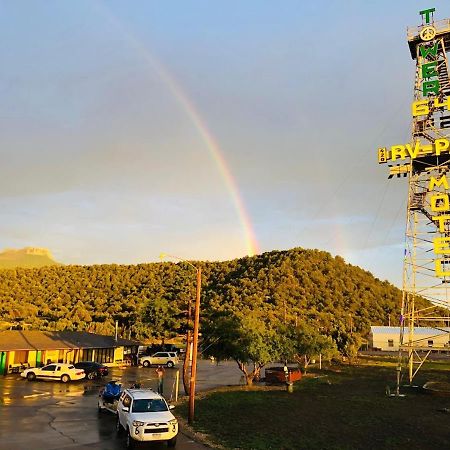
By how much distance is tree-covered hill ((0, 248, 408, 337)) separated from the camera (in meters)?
93.4

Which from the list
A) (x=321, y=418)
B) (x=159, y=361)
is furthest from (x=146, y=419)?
(x=159, y=361)

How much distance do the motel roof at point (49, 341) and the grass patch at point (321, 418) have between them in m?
21.4

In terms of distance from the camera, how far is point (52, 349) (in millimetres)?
45781

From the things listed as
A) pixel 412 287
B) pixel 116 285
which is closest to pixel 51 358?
pixel 412 287

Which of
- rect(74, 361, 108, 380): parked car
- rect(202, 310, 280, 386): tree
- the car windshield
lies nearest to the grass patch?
rect(202, 310, 280, 386): tree

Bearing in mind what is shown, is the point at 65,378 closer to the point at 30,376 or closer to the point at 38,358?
the point at 30,376

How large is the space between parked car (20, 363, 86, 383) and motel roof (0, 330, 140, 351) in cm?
415

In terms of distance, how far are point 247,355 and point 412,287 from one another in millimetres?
15634

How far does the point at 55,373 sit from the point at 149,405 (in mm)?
25338

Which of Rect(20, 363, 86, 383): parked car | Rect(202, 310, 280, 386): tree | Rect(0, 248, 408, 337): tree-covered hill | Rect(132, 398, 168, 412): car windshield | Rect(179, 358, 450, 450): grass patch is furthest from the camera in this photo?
Rect(0, 248, 408, 337): tree-covered hill

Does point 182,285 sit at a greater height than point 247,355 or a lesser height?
greater

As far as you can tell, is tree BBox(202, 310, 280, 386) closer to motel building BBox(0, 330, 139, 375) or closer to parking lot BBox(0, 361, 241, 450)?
parking lot BBox(0, 361, 241, 450)

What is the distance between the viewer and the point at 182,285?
12619 centimetres

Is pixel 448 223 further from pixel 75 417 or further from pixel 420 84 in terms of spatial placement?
pixel 75 417
